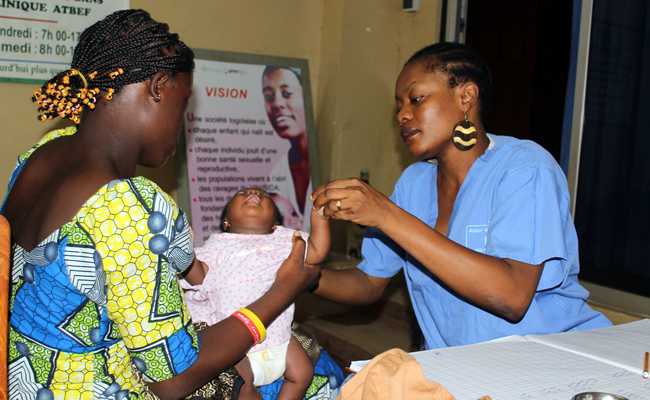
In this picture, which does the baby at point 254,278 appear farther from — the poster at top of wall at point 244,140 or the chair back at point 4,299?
the poster at top of wall at point 244,140

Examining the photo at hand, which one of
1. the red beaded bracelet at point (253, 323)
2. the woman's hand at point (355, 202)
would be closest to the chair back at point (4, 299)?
the red beaded bracelet at point (253, 323)

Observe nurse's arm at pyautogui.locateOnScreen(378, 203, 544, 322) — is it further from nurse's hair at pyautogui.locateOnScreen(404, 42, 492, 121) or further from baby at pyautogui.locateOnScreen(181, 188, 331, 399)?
nurse's hair at pyautogui.locateOnScreen(404, 42, 492, 121)

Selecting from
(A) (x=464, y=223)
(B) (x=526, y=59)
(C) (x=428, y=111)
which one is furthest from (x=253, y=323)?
(B) (x=526, y=59)

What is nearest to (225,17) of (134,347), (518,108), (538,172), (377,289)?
(518,108)

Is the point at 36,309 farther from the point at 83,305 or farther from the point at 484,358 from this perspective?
the point at 484,358

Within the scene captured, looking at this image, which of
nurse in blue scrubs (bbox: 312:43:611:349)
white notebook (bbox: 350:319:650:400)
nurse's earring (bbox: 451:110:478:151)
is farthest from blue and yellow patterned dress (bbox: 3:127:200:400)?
nurse's earring (bbox: 451:110:478:151)

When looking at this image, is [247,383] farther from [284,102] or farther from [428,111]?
[284,102]

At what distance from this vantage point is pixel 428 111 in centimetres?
182

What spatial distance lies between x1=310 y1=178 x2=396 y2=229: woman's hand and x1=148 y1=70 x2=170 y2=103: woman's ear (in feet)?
1.82

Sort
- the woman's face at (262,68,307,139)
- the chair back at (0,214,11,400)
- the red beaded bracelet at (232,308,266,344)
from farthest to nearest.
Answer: the woman's face at (262,68,307,139) → the red beaded bracelet at (232,308,266,344) → the chair back at (0,214,11,400)

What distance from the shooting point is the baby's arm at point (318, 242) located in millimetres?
1825

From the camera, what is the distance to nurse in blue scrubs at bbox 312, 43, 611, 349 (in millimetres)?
1508

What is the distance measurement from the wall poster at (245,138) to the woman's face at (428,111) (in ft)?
7.41

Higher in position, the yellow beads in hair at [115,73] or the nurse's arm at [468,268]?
the yellow beads in hair at [115,73]
